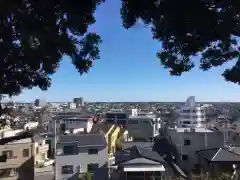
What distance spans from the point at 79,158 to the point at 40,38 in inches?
732

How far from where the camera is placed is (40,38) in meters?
3.72

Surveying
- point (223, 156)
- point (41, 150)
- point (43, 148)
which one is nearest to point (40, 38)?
point (223, 156)

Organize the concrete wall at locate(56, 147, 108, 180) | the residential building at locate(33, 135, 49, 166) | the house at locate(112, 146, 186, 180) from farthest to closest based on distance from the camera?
1. the residential building at locate(33, 135, 49, 166)
2. the concrete wall at locate(56, 147, 108, 180)
3. the house at locate(112, 146, 186, 180)

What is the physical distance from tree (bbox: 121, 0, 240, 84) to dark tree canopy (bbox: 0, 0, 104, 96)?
540 mm

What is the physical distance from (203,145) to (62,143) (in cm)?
1096

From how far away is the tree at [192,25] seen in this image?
3434mm

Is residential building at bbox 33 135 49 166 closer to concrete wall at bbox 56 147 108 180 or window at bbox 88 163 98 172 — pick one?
concrete wall at bbox 56 147 108 180

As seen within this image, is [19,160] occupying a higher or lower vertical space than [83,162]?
higher

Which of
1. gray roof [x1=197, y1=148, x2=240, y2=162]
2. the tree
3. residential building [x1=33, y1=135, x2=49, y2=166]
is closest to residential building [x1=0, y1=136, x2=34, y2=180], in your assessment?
A: residential building [x1=33, y1=135, x2=49, y2=166]

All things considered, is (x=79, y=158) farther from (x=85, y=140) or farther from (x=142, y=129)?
(x=142, y=129)

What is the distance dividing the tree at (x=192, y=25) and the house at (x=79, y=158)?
17900 mm

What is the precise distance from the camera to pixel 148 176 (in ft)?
60.7

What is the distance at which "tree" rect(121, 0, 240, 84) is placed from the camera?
11.3ft

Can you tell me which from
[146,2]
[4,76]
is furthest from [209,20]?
[4,76]
